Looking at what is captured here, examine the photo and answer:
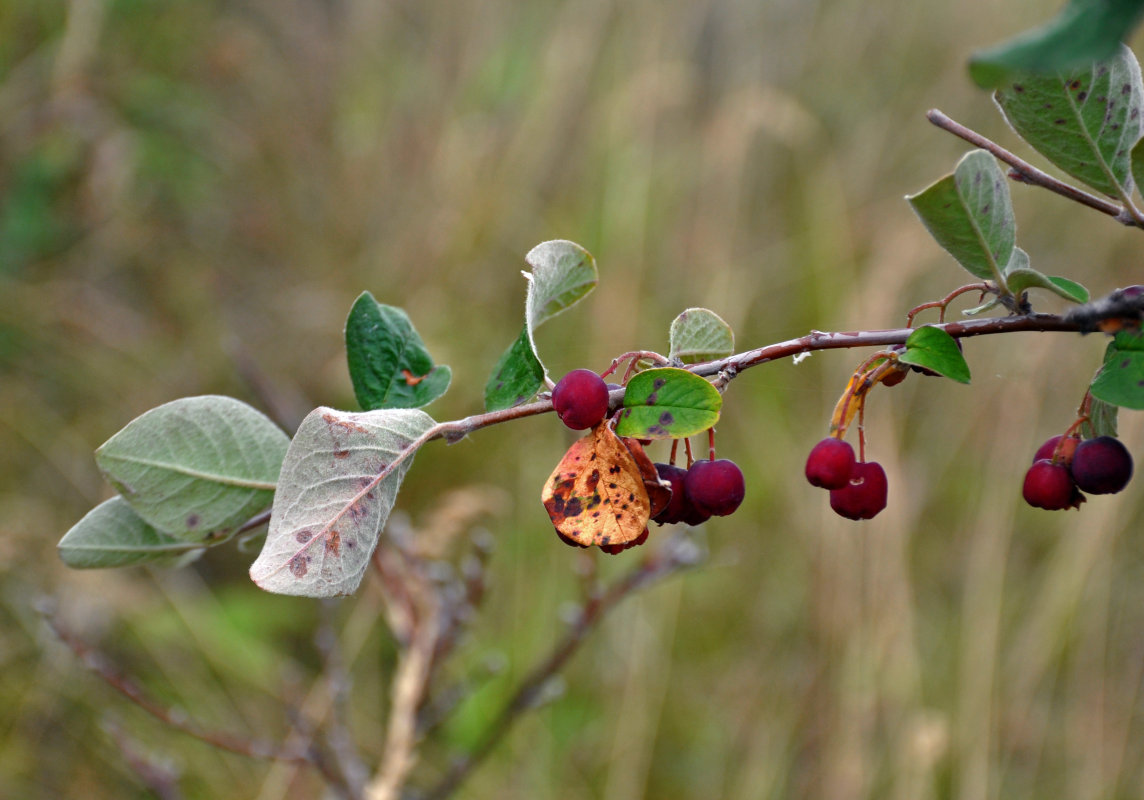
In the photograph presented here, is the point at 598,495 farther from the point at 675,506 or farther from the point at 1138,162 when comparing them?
the point at 1138,162

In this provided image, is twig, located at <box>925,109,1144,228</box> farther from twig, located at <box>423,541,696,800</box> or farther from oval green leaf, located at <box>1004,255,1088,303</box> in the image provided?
twig, located at <box>423,541,696,800</box>

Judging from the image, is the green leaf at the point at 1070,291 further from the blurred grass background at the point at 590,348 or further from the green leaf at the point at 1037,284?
the blurred grass background at the point at 590,348

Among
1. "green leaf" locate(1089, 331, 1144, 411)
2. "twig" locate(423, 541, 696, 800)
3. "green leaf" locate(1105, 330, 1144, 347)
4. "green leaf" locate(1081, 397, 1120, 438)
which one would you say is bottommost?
"twig" locate(423, 541, 696, 800)

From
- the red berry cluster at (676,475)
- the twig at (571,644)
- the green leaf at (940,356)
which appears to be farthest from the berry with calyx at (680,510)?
the twig at (571,644)

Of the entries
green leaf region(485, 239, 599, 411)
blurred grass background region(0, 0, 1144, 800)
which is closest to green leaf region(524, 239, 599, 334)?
green leaf region(485, 239, 599, 411)

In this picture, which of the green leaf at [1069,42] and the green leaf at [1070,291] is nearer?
the green leaf at [1069,42]

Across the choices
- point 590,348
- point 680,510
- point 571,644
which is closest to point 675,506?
point 680,510
